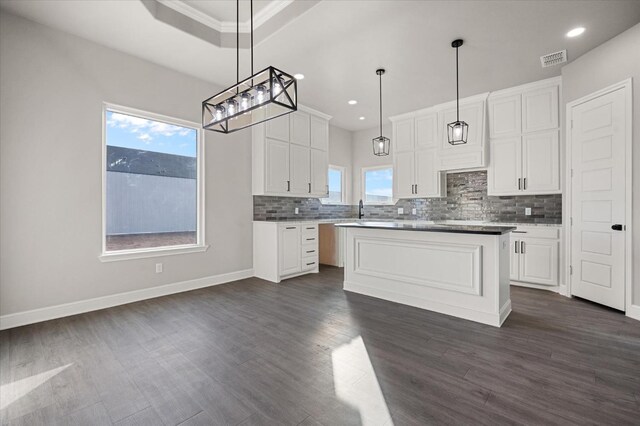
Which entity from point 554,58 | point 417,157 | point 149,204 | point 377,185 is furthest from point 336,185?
point 554,58

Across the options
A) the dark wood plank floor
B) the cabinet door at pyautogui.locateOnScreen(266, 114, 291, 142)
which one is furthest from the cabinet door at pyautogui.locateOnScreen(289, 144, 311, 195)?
the dark wood plank floor

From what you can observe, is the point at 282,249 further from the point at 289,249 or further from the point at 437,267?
the point at 437,267

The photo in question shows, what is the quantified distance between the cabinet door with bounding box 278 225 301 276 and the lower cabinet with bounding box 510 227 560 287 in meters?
3.30

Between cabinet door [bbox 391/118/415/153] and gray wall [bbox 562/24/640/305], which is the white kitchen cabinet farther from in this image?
gray wall [bbox 562/24/640/305]

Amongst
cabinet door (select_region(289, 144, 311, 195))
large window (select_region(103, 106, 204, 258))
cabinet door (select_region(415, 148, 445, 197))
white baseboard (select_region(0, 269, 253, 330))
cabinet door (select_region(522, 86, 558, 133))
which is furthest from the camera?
cabinet door (select_region(415, 148, 445, 197))

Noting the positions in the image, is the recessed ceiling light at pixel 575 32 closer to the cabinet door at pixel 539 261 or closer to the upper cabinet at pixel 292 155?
the cabinet door at pixel 539 261

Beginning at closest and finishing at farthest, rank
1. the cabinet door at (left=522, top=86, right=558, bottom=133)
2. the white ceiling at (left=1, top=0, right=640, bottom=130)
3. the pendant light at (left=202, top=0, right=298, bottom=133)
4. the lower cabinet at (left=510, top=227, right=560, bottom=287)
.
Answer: the pendant light at (left=202, top=0, right=298, bottom=133)
the white ceiling at (left=1, top=0, right=640, bottom=130)
the lower cabinet at (left=510, top=227, right=560, bottom=287)
the cabinet door at (left=522, top=86, right=558, bottom=133)

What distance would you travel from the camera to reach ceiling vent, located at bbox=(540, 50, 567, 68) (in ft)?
11.9

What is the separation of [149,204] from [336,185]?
416 centimetres

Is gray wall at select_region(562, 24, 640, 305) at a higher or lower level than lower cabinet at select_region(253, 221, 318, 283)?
higher

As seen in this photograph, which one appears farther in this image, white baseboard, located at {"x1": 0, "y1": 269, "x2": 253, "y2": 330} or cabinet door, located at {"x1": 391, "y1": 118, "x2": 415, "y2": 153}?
cabinet door, located at {"x1": 391, "y1": 118, "x2": 415, "y2": 153}

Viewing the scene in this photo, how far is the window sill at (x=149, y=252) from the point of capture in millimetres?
3551

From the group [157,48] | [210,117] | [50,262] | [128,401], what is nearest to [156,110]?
[157,48]

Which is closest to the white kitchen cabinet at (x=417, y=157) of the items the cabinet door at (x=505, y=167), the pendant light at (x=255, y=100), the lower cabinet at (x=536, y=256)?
the cabinet door at (x=505, y=167)
